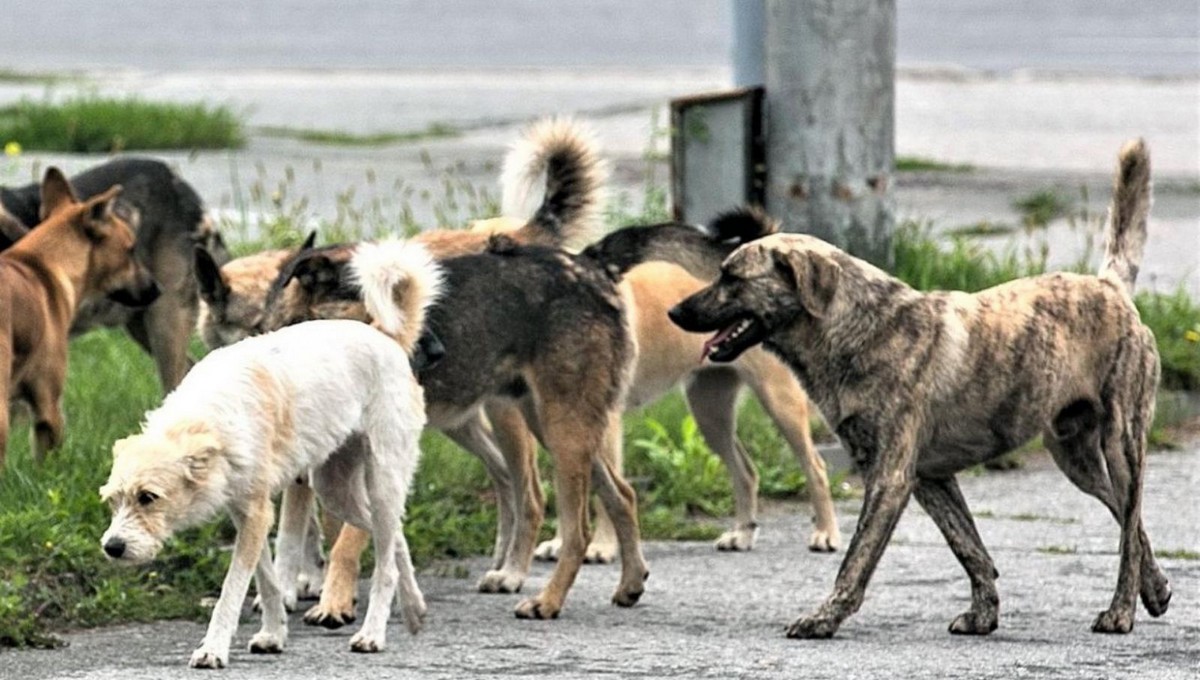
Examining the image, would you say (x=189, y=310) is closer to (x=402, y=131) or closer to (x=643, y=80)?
(x=402, y=131)

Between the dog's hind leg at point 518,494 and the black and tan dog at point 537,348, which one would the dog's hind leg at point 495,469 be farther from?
the black and tan dog at point 537,348

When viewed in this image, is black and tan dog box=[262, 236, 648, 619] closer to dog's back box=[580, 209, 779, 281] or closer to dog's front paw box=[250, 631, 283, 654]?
dog's back box=[580, 209, 779, 281]

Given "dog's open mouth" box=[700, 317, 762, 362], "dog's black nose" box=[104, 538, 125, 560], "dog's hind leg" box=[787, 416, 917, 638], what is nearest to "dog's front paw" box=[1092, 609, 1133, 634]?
"dog's hind leg" box=[787, 416, 917, 638]

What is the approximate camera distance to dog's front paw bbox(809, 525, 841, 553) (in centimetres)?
933

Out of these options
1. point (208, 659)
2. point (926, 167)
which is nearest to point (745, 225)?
point (208, 659)

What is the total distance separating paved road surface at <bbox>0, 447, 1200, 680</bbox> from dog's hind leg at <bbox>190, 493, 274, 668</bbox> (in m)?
0.09

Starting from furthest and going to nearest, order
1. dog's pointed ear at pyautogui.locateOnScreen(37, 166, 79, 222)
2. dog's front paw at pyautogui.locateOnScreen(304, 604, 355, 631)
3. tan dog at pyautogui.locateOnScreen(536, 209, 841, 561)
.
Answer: dog's pointed ear at pyautogui.locateOnScreen(37, 166, 79, 222) → tan dog at pyautogui.locateOnScreen(536, 209, 841, 561) → dog's front paw at pyautogui.locateOnScreen(304, 604, 355, 631)

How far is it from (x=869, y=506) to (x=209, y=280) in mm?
2839

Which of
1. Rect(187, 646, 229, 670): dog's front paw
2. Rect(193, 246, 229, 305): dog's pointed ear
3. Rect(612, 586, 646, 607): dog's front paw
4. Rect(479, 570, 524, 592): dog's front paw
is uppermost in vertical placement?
Rect(193, 246, 229, 305): dog's pointed ear

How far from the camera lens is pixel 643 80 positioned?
24.2 metres

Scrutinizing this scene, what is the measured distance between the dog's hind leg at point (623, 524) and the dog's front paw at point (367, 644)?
3.91 ft

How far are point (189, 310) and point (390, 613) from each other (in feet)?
10.4

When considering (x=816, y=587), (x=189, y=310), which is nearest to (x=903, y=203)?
(x=189, y=310)

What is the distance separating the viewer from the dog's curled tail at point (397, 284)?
7688 mm
